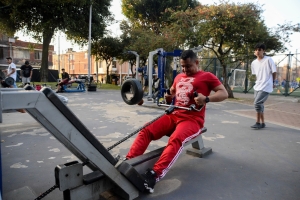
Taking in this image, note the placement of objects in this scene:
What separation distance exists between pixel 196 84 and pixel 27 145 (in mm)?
2650

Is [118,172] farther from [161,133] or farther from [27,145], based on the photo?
[27,145]

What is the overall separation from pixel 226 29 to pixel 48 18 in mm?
13298

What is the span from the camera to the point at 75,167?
1634 millimetres

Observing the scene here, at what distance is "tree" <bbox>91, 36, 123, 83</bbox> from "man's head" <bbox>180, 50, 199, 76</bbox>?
2215 cm

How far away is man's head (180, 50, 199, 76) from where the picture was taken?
245 centimetres

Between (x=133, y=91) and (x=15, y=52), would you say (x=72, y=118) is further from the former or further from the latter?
(x=15, y=52)

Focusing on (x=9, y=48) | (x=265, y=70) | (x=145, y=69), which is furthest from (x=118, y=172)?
(x=9, y=48)

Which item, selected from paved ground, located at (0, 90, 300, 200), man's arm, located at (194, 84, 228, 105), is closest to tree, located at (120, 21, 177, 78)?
paved ground, located at (0, 90, 300, 200)

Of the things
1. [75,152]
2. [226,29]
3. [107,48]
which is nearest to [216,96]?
[75,152]

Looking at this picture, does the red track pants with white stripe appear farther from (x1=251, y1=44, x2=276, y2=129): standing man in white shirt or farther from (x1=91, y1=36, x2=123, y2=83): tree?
(x1=91, y1=36, x2=123, y2=83): tree

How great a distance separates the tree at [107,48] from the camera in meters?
23.7

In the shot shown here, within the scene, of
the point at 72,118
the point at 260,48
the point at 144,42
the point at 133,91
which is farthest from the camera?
the point at 144,42

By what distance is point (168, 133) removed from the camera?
2.54 metres

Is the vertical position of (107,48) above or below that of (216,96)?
above
